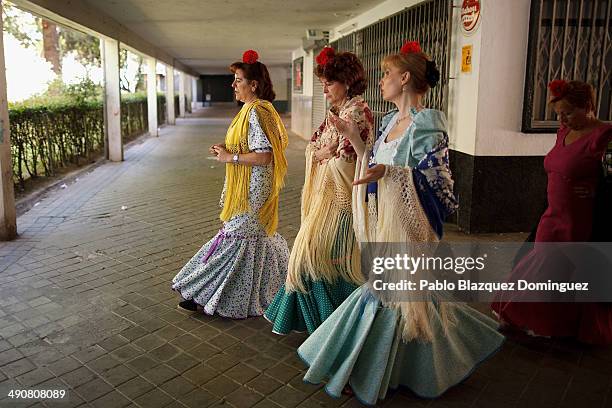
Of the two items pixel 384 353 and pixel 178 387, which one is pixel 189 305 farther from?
pixel 384 353

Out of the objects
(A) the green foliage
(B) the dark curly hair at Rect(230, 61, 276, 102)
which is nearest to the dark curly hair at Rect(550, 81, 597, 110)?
(B) the dark curly hair at Rect(230, 61, 276, 102)

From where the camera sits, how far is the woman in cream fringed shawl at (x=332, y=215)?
9.57 ft

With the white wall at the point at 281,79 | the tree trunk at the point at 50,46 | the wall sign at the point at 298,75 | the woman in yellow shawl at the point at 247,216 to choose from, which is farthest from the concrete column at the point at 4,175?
the white wall at the point at 281,79

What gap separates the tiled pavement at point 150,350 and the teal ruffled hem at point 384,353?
0.11 metres

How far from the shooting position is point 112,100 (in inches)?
445

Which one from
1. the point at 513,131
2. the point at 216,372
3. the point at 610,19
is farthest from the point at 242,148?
the point at 610,19

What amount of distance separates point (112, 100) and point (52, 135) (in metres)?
2.33

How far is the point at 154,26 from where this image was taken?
12.2 m

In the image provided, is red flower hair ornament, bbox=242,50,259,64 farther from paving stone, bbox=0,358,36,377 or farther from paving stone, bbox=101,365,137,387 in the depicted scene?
paving stone, bbox=0,358,36,377

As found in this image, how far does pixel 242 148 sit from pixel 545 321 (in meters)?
2.18

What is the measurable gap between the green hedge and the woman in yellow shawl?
5310mm

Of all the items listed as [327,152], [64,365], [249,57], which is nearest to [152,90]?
[249,57]

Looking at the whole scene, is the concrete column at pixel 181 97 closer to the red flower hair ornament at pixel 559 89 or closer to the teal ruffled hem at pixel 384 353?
the red flower hair ornament at pixel 559 89

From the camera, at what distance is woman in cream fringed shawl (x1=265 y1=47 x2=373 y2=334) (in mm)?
2916
